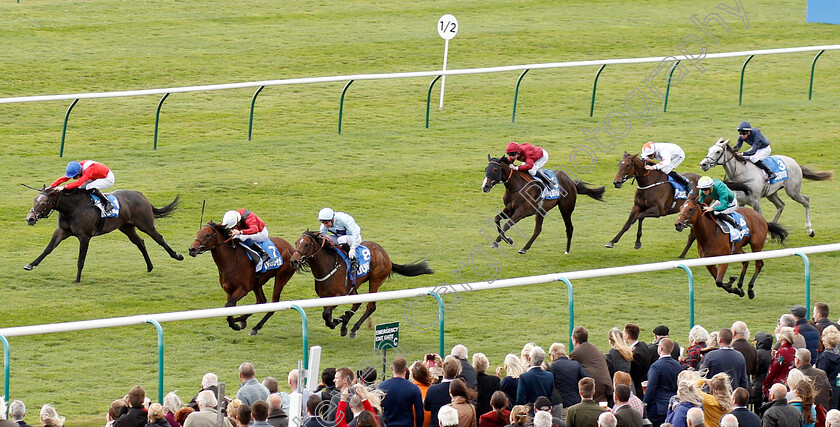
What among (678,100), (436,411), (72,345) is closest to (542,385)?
(436,411)

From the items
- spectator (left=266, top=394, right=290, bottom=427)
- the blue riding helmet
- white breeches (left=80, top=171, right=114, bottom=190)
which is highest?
the blue riding helmet

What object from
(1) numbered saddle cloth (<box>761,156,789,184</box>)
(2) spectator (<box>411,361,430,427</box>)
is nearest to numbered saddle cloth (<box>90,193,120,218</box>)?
(2) spectator (<box>411,361,430,427</box>)

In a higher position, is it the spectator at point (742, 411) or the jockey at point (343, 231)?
the jockey at point (343, 231)

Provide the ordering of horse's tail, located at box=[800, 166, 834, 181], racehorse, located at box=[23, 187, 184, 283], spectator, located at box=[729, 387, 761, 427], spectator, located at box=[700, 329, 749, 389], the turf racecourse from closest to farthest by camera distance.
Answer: spectator, located at box=[729, 387, 761, 427]
spectator, located at box=[700, 329, 749, 389]
the turf racecourse
racehorse, located at box=[23, 187, 184, 283]
horse's tail, located at box=[800, 166, 834, 181]

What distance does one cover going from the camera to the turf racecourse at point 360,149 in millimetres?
12539

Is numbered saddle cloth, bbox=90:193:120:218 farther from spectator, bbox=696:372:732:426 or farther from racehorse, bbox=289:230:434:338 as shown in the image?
spectator, bbox=696:372:732:426

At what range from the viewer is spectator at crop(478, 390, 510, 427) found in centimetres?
775

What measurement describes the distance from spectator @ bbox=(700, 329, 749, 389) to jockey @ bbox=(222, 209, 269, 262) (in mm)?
4971

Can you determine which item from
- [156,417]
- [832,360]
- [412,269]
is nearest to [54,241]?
[412,269]

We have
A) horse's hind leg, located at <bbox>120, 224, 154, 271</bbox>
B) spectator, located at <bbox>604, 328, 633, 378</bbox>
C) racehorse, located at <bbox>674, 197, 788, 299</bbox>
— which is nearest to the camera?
spectator, located at <bbox>604, 328, 633, 378</bbox>

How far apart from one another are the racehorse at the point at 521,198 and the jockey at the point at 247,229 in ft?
11.2

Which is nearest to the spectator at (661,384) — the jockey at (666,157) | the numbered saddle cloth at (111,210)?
the jockey at (666,157)

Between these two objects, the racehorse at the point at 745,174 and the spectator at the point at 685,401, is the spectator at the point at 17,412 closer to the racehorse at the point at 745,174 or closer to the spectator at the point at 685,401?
the spectator at the point at 685,401

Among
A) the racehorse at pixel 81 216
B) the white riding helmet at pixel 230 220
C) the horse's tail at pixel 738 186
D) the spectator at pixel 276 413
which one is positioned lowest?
the spectator at pixel 276 413
